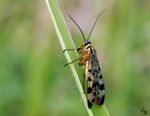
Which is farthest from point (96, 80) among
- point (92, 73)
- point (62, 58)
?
point (62, 58)

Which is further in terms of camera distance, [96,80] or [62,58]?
[62,58]

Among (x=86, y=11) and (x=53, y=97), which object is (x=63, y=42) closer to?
(x=53, y=97)

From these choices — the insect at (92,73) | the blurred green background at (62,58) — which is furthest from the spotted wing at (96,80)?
the blurred green background at (62,58)

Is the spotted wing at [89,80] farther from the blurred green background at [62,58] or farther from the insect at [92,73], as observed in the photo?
the blurred green background at [62,58]

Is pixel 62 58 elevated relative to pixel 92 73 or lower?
elevated

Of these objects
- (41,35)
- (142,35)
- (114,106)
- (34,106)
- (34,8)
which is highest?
(34,8)

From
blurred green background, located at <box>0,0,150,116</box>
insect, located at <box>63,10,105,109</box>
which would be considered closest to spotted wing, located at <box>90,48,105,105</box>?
insect, located at <box>63,10,105,109</box>

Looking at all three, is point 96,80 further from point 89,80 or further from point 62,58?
point 62,58

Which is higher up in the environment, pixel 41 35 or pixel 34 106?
pixel 41 35

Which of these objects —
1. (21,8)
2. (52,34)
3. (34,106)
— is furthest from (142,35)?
(34,106)
